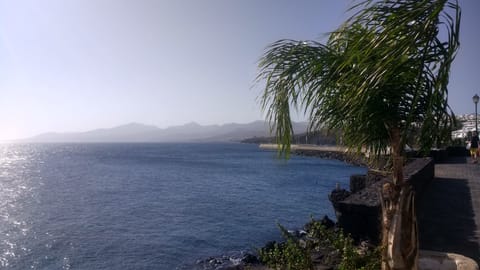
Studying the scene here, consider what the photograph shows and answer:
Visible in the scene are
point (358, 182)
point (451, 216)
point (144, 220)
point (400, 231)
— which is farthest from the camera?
point (144, 220)

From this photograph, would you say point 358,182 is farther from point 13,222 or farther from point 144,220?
point 13,222

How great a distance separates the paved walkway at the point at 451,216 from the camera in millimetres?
6587

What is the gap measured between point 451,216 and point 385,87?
22.1 ft

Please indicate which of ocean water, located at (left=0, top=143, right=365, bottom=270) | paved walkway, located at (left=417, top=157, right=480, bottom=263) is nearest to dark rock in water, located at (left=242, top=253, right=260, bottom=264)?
ocean water, located at (left=0, top=143, right=365, bottom=270)

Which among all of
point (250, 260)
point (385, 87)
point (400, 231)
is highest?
point (385, 87)

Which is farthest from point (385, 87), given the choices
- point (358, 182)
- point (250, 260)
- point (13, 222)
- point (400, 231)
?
point (13, 222)

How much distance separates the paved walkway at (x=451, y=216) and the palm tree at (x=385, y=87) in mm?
3404

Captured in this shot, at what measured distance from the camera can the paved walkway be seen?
6587mm

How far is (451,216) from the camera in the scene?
28.2ft

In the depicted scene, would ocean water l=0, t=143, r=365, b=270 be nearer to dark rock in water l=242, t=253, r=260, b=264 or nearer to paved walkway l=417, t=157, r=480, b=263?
dark rock in water l=242, t=253, r=260, b=264

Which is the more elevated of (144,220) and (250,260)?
(250,260)

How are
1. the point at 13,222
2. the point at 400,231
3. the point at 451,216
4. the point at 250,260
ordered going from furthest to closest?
the point at 13,222, the point at 250,260, the point at 451,216, the point at 400,231

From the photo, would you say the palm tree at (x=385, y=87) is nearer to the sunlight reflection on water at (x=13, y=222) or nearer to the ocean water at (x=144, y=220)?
the ocean water at (x=144, y=220)

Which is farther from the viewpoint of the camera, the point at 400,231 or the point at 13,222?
the point at 13,222
